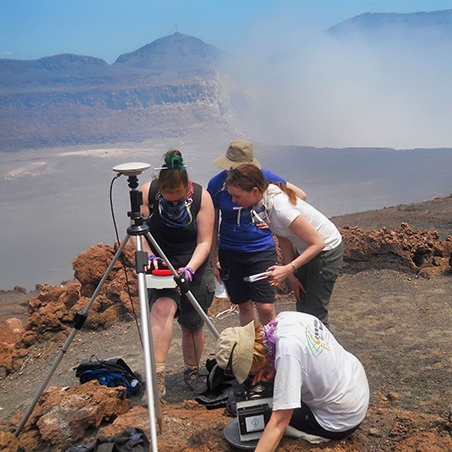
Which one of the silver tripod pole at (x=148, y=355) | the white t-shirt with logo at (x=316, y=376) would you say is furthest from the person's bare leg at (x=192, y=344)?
the white t-shirt with logo at (x=316, y=376)

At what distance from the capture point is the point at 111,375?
4.38 m

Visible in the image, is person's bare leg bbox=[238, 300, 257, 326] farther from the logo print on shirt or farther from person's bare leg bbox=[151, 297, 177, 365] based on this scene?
the logo print on shirt

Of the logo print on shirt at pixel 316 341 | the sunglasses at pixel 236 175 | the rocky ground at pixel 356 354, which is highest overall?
the sunglasses at pixel 236 175

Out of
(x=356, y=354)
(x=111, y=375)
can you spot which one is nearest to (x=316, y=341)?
(x=111, y=375)

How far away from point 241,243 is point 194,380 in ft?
3.30

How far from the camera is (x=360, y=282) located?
25.3ft

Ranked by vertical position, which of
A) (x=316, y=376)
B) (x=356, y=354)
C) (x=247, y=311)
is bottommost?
(x=356, y=354)

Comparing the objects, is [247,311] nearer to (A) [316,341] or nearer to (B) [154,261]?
(B) [154,261]

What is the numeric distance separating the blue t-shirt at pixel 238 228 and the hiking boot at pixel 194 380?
88cm

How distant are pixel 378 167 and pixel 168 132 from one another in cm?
2509

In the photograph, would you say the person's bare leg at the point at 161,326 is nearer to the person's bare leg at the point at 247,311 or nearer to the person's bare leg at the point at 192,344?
the person's bare leg at the point at 192,344

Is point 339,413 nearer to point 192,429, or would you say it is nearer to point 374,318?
point 192,429

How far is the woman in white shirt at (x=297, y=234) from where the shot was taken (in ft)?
12.6

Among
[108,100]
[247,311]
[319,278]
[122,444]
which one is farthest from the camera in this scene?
[108,100]
